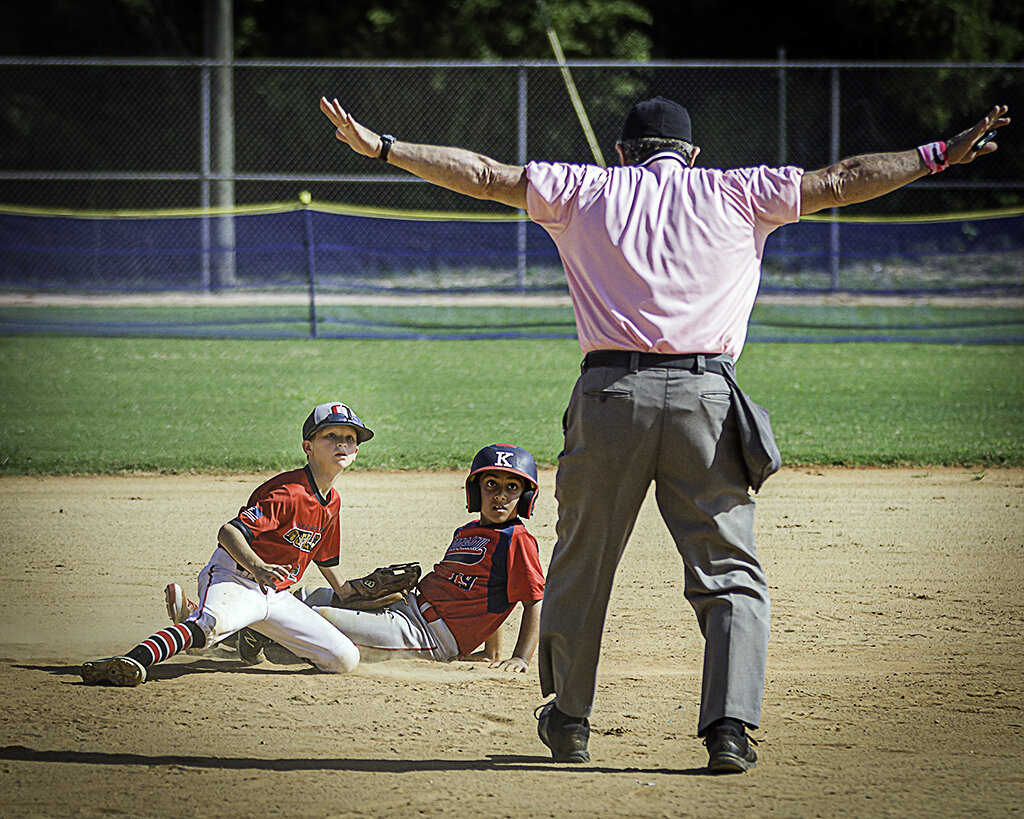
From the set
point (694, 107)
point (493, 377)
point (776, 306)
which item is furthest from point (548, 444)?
point (694, 107)

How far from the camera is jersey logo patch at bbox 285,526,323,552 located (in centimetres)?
439

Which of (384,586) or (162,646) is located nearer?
(162,646)

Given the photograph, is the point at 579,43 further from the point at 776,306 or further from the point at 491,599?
the point at 491,599

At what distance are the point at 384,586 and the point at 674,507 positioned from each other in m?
1.68

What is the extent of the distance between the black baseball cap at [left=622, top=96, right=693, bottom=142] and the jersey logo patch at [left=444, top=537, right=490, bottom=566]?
5.91ft

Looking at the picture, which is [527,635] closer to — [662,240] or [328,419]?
[328,419]

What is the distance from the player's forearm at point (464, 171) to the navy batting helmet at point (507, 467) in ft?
4.62

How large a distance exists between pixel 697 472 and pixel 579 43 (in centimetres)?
2195

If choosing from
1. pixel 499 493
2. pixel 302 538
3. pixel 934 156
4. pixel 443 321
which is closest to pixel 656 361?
pixel 934 156

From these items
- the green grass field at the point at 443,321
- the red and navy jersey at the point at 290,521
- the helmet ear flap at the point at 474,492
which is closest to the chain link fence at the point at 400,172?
the green grass field at the point at 443,321

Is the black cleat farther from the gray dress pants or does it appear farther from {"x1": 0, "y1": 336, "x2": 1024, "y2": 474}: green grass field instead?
{"x1": 0, "y1": 336, "x2": 1024, "y2": 474}: green grass field

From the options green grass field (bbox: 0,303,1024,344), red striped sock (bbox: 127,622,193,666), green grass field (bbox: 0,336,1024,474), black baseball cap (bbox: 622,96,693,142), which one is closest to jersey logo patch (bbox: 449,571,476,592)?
red striped sock (bbox: 127,622,193,666)

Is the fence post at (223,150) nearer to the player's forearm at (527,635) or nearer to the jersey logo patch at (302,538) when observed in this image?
the jersey logo patch at (302,538)

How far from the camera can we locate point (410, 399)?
11477 mm
